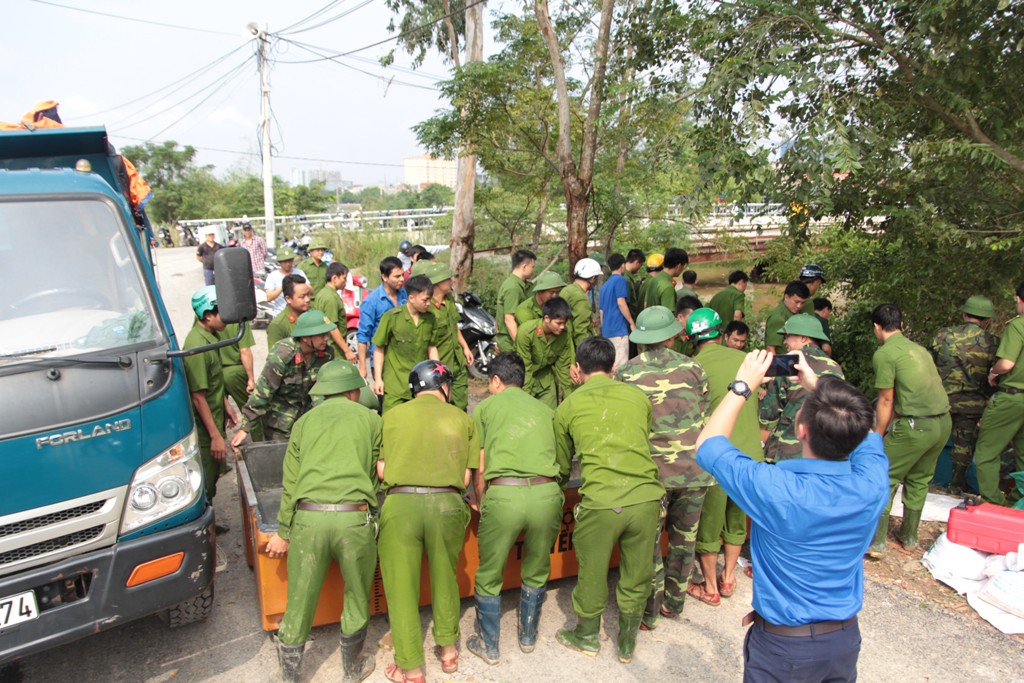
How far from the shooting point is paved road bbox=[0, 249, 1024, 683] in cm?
378

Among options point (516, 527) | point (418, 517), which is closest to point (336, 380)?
point (418, 517)

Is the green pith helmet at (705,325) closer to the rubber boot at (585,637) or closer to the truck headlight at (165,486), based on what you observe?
Result: the rubber boot at (585,637)

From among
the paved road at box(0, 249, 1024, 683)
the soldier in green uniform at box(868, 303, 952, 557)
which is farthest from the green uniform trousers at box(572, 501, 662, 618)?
the soldier in green uniform at box(868, 303, 952, 557)

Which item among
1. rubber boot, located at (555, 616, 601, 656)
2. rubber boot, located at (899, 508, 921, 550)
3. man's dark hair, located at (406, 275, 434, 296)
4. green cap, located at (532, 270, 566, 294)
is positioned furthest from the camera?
green cap, located at (532, 270, 566, 294)

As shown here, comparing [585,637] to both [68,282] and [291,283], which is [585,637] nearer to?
[68,282]

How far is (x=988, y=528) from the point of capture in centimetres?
464

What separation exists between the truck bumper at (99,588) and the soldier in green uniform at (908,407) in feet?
14.6

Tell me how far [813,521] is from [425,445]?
6.29 ft

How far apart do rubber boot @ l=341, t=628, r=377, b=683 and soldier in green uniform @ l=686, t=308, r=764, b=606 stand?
81.2 inches

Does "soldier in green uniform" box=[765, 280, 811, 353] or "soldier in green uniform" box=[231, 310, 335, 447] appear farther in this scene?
"soldier in green uniform" box=[765, 280, 811, 353]

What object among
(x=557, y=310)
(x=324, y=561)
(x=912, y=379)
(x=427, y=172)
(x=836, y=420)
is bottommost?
(x=324, y=561)

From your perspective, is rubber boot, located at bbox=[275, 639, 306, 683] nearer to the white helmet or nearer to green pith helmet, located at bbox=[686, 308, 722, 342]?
green pith helmet, located at bbox=[686, 308, 722, 342]

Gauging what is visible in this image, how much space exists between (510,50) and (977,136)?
19.7ft

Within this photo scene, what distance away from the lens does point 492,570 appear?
3.83 meters
